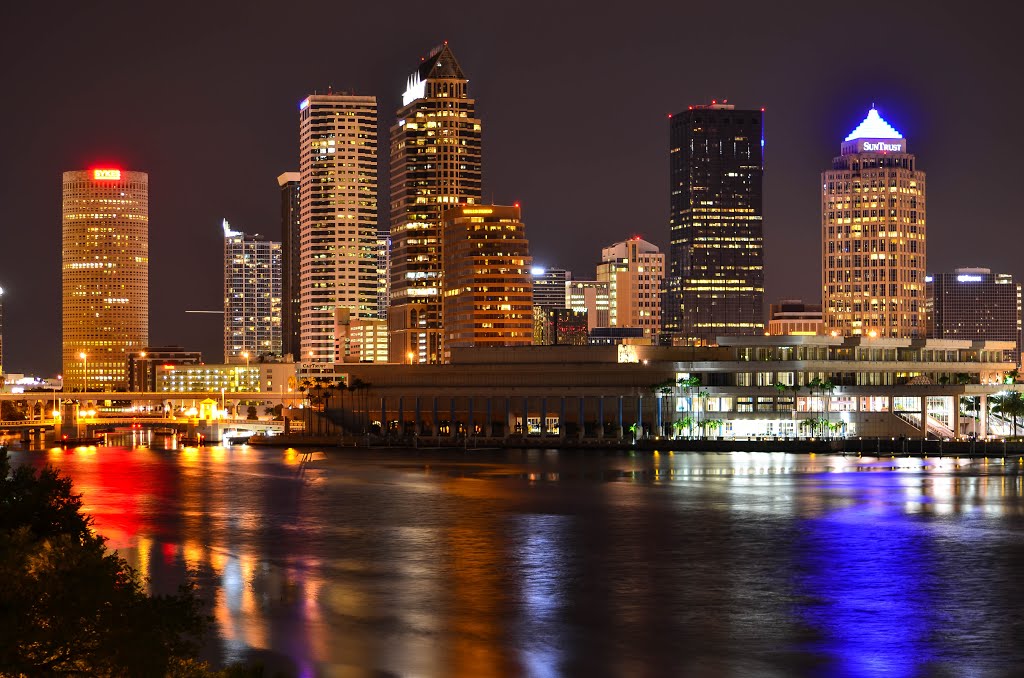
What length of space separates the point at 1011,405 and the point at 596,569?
13024 centimetres

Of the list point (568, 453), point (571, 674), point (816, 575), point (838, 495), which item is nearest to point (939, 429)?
point (568, 453)

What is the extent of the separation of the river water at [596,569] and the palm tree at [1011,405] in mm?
50395

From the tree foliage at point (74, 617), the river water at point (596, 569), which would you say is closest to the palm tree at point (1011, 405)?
the river water at point (596, 569)

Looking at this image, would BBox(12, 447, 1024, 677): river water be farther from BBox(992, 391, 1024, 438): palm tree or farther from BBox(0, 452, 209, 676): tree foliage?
BBox(992, 391, 1024, 438): palm tree

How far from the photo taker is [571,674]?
50.5 m

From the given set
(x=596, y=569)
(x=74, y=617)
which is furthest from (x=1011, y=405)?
(x=74, y=617)

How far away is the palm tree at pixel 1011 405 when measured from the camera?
188 meters

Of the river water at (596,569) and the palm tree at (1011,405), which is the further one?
the palm tree at (1011,405)

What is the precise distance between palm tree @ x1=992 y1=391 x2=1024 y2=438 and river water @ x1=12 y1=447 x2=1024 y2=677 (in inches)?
1984

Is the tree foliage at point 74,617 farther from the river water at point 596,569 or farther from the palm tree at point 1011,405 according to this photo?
the palm tree at point 1011,405

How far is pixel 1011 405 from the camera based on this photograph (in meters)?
188

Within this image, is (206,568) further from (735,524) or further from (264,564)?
(735,524)

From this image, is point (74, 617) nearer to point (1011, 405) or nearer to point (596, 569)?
point (596, 569)

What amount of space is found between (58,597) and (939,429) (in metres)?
181
